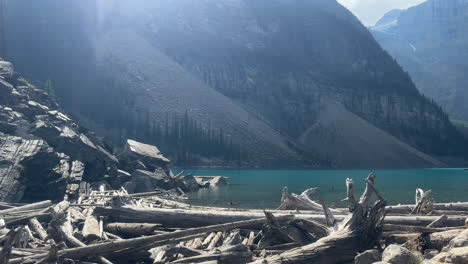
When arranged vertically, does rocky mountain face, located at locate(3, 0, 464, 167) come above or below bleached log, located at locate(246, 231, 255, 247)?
above

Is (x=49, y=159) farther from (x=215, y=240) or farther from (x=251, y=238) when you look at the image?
(x=251, y=238)

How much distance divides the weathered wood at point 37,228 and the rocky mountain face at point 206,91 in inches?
4485

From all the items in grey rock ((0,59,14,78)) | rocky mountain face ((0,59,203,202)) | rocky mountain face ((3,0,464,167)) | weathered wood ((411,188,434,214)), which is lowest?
weathered wood ((411,188,434,214))

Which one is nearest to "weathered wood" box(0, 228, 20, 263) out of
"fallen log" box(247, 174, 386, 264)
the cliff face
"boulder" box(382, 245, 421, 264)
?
"fallen log" box(247, 174, 386, 264)

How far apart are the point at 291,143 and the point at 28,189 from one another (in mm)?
125117

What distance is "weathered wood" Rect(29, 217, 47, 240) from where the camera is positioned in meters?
13.1

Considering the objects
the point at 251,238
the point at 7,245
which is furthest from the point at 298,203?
the point at 7,245

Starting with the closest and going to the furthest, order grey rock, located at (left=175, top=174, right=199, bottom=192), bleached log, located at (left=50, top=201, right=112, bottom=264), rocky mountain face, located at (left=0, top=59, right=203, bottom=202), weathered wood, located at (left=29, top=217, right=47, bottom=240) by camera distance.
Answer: bleached log, located at (left=50, top=201, right=112, bottom=264) < weathered wood, located at (left=29, top=217, right=47, bottom=240) < rocky mountain face, located at (left=0, top=59, right=203, bottom=202) < grey rock, located at (left=175, top=174, right=199, bottom=192)

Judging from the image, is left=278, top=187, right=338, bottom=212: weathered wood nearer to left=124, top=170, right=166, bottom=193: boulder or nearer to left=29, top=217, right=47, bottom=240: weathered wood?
left=29, top=217, right=47, bottom=240: weathered wood

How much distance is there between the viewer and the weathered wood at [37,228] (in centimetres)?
1306

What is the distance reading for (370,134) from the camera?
6481 inches

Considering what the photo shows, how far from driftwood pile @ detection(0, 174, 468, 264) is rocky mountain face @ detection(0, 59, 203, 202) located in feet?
40.8

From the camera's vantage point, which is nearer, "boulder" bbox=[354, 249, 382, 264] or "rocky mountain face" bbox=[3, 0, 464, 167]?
"boulder" bbox=[354, 249, 382, 264]

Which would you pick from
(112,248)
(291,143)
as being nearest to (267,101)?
(291,143)
